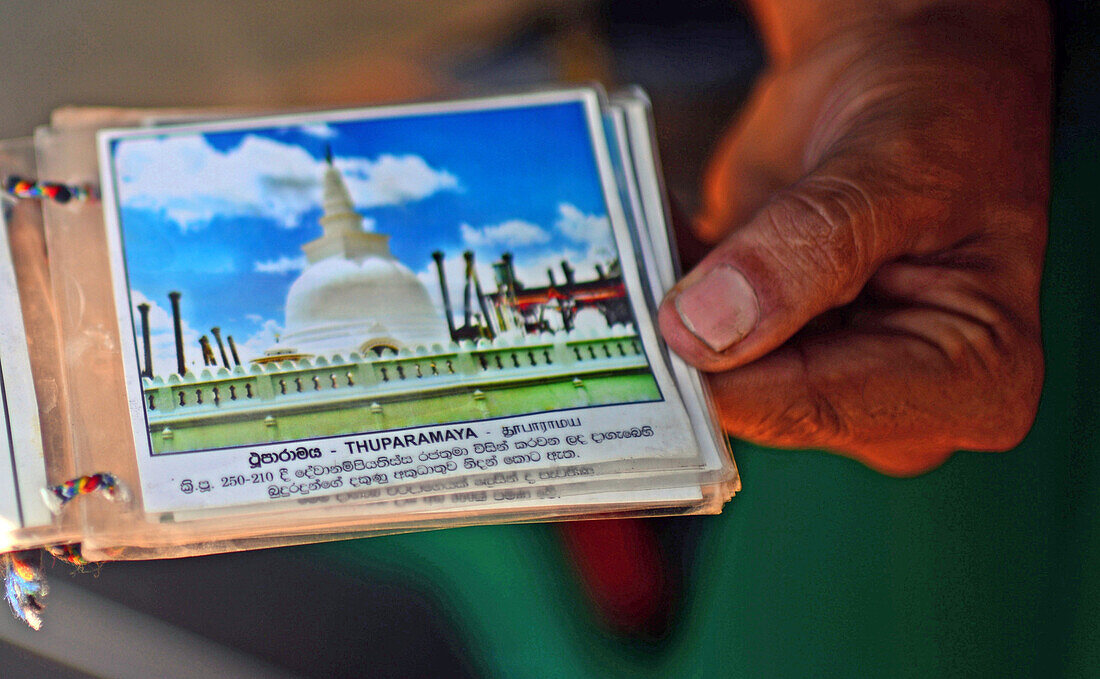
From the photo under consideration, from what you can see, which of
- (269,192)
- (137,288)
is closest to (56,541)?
(137,288)

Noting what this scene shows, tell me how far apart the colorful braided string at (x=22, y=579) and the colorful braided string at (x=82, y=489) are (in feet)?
0.17

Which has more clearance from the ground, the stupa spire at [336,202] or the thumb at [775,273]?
the stupa spire at [336,202]

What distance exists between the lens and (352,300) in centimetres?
57

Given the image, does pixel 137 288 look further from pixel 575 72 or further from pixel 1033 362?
pixel 575 72

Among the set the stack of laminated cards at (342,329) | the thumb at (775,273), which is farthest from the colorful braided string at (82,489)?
the thumb at (775,273)

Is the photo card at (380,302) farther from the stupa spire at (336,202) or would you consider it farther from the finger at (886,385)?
the finger at (886,385)

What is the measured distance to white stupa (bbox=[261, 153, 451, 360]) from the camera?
55 cm

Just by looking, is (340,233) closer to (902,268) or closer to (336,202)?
(336,202)

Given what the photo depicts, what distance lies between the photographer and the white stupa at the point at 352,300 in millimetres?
548

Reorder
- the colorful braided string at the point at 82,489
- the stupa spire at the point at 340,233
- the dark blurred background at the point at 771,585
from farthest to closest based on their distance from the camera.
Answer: the dark blurred background at the point at 771,585, the stupa spire at the point at 340,233, the colorful braided string at the point at 82,489

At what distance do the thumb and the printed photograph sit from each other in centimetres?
6

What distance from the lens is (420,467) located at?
0.48m

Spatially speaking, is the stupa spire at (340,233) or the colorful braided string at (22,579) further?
the stupa spire at (340,233)

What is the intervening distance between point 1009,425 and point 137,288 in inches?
31.6
